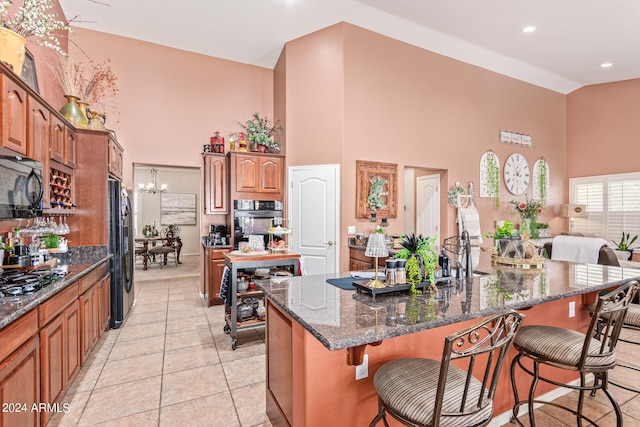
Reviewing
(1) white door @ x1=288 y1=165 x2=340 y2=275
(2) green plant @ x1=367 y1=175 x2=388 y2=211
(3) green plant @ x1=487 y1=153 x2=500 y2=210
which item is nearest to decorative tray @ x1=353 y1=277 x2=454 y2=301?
(1) white door @ x1=288 y1=165 x2=340 y2=275

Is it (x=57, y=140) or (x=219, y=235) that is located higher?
(x=57, y=140)

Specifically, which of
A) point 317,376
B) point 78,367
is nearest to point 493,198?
point 317,376

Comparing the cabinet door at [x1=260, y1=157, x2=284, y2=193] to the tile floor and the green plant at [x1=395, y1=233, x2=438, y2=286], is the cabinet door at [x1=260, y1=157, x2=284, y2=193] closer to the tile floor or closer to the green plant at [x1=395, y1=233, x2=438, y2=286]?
the tile floor

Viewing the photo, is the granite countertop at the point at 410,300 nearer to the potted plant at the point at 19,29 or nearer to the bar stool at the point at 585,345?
the bar stool at the point at 585,345

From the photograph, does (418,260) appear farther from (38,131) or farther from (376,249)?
(38,131)

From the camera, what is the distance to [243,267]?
324 centimetres

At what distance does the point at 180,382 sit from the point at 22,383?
1.22 meters

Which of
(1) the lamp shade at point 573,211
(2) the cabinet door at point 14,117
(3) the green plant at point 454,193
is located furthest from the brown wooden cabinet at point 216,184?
(1) the lamp shade at point 573,211

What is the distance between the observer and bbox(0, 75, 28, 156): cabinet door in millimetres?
1913

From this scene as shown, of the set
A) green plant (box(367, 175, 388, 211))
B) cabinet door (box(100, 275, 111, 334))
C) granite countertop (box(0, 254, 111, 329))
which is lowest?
cabinet door (box(100, 275, 111, 334))

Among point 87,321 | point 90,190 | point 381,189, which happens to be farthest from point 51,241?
point 381,189

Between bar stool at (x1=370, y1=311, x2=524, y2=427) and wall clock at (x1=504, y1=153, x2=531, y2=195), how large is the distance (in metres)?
5.92

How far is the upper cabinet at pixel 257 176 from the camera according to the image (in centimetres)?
485

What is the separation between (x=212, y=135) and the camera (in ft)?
18.0
